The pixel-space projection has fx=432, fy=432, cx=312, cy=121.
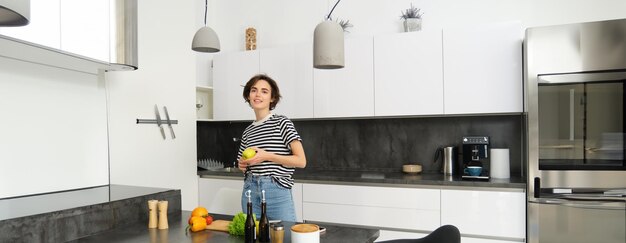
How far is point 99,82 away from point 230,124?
172 cm

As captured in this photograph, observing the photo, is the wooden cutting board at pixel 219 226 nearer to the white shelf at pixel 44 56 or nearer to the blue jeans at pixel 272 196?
the blue jeans at pixel 272 196

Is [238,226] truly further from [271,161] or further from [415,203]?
[415,203]

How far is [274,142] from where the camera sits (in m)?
2.17

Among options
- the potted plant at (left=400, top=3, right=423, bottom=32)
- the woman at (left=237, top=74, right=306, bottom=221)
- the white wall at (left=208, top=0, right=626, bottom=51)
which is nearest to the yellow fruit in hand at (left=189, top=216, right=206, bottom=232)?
the woman at (left=237, top=74, right=306, bottom=221)

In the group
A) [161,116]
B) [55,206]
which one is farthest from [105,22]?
[161,116]

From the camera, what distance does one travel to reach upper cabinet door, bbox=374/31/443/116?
316 cm

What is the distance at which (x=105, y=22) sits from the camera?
211 cm

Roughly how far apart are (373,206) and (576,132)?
4.47 ft

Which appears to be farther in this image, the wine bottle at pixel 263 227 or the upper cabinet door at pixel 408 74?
the upper cabinet door at pixel 408 74

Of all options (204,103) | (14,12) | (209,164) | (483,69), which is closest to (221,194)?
(209,164)

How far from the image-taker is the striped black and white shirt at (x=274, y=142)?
7.07 feet

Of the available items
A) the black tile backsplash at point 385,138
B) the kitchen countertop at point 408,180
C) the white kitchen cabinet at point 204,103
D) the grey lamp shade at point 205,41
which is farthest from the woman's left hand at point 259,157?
the white kitchen cabinet at point 204,103

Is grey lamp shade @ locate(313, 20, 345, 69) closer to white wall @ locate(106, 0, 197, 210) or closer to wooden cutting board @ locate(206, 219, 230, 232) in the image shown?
wooden cutting board @ locate(206, 219, 230, 232)

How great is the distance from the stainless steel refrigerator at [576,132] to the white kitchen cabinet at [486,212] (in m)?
0.09
